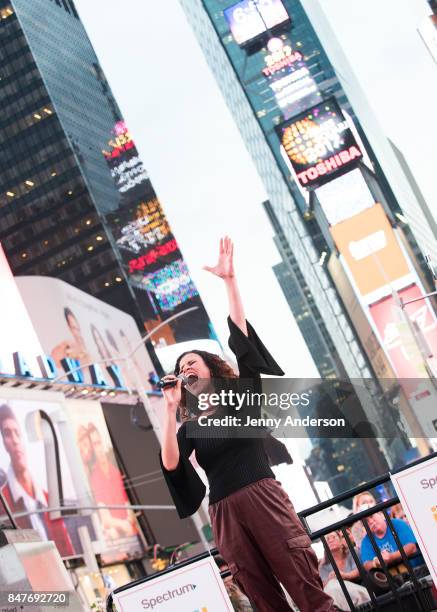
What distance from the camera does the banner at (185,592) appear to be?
4.89 metres

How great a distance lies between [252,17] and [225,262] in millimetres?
90639

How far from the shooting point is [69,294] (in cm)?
5444

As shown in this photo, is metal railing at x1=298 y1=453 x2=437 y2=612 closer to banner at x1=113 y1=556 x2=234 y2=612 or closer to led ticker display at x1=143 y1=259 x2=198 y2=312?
banner at x1=113 y1=556 x2=234 y2=612

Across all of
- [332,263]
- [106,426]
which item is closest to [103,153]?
[332,263]

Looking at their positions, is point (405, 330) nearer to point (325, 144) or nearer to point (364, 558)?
point (325, 144)

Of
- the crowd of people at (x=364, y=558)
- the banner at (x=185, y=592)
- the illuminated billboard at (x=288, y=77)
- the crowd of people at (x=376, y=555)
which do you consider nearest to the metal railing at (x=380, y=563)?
the crowd of people at (x=364, y=558)

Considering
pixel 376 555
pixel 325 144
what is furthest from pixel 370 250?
pixel 376 555

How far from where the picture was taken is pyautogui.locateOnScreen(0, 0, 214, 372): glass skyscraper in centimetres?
7825

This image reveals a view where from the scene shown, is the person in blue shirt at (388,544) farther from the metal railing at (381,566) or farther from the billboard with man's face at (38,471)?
the billboard with man's face at (38,471)

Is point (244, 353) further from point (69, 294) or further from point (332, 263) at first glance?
point (332, 263)

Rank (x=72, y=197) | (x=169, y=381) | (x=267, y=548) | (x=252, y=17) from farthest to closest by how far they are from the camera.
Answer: (x=252, y=17), (x=72, y=197), (x=169, y=381), (x=267, y=548)

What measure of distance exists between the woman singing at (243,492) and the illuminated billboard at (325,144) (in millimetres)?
65610

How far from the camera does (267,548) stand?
4.25 m

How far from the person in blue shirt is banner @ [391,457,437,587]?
1.38 metres
